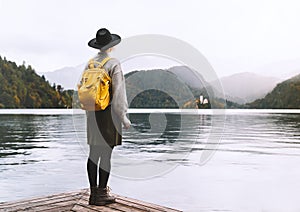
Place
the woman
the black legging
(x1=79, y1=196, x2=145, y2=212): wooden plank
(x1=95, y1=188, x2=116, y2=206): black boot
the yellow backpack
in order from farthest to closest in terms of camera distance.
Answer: (x1=95, y1=188, x2=116, y2=206): black boot, (x1=79, y1=196, x2=145, y2=212): wooden plank, the black legging, the woman, the yellow backpack

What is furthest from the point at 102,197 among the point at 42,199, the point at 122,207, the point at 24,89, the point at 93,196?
the point at 24,89

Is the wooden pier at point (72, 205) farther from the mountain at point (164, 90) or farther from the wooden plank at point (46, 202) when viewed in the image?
the mountain at point (164, 90)

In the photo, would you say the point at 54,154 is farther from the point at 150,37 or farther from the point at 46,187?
the point at 150,37

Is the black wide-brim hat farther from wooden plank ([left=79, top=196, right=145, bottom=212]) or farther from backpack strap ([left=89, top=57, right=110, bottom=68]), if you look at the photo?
wooden plank ([left=79, top=196, right=145, bottom=212])

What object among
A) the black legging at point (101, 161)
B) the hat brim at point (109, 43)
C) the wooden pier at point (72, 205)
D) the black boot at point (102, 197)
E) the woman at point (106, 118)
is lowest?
the wooden pier at point (72, 205)

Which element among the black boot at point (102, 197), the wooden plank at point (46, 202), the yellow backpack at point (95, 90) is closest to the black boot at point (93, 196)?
the black boot at point (102, 197)

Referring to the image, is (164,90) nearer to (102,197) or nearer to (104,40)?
(104,40)

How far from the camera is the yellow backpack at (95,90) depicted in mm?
4441

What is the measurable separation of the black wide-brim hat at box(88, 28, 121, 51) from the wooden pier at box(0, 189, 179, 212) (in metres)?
1.89

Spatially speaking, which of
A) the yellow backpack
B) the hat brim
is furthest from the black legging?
the hat brim

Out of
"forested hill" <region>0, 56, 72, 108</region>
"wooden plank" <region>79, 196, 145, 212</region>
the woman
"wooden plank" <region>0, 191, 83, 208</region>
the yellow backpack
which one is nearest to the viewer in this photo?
the yellow backpack

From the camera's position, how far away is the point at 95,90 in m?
4.44

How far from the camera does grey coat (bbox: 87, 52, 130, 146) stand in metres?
4.54

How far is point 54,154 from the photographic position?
2000cm
